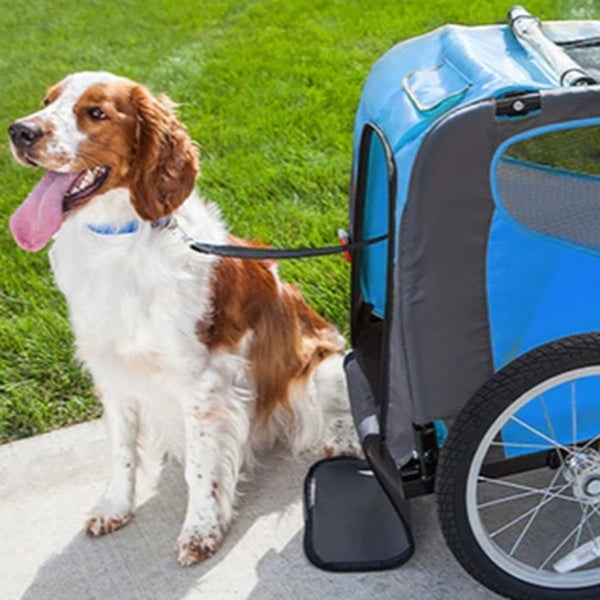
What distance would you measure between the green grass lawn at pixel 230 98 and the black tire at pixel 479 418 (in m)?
1.51

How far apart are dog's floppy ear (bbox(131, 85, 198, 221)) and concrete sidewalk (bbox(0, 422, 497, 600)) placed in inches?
35.2

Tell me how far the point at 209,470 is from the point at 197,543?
0.20 meters

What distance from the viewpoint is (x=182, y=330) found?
8.96 ft

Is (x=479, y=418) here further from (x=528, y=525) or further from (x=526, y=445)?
(x=528, y=525)

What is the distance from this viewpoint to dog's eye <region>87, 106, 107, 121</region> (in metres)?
2.56

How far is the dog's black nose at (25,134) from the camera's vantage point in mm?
2475

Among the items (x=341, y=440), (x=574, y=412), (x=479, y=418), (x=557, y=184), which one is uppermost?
(x=557, y=184)

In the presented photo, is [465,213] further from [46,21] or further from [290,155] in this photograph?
[46,21]

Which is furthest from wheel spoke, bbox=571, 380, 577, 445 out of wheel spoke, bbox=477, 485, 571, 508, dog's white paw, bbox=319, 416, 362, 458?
dog's white paw, bbox=319, 416, 362, 458

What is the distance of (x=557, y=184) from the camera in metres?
2.35

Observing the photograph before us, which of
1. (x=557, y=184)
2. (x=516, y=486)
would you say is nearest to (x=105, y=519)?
(x=516, y=486)

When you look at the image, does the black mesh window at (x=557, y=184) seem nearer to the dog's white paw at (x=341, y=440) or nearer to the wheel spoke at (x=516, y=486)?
the wheel spoke at (x=516, y=486)

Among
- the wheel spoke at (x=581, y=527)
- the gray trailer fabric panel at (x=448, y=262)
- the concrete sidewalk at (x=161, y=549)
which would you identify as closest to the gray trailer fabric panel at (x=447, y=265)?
the gray trailer fabric panel at (x=448, y=262)

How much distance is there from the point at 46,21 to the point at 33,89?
1.52 m
